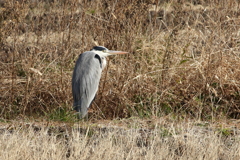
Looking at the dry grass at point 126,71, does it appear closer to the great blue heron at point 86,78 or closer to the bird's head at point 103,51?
the great blue heron at point 86,78

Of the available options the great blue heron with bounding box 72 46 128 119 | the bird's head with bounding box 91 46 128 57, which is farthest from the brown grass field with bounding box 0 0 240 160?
the bird's head with bounding box 91 46 128 57

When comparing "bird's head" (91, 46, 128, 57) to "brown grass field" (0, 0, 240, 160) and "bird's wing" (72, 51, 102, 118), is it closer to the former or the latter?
"bird's wing" (72, 51, 102, 118)

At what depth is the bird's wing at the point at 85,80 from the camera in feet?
17.0

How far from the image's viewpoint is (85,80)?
5309 millimetres

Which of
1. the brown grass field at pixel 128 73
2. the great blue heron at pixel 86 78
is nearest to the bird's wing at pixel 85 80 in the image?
the great blue heron at pixel 86 78

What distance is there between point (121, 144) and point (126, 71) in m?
2.06

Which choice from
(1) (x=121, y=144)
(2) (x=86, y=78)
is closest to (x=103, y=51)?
(2) (x=86, y=78)

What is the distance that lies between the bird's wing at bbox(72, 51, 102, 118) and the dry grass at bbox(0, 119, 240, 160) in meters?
0.96

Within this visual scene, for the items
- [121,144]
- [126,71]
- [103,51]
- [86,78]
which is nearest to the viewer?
[121,144]

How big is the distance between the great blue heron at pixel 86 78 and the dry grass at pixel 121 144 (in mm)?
963

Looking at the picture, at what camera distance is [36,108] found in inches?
223

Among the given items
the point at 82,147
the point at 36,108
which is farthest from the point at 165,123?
the point at 36,108

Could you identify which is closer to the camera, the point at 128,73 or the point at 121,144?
the point at 121,144

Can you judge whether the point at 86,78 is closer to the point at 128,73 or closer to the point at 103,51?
the point at 103,51
